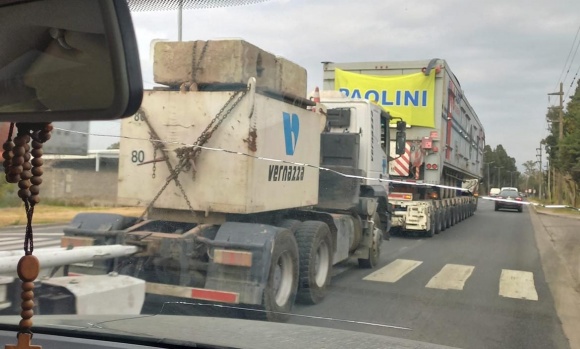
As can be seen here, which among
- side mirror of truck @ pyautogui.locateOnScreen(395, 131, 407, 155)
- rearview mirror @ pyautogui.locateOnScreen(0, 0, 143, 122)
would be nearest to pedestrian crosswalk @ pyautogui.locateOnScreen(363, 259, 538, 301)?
side mirror of truck @ pyautogui.locateOnScreen(395, 131, 407, 155)

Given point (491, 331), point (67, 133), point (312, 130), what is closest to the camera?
point (67, 133)

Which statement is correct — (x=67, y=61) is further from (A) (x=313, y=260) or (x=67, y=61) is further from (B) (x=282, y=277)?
(A) (x=313, y=260)

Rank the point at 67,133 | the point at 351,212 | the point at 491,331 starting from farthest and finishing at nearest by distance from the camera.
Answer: the point at 351,212, the point at 491,331, the point at 67,133

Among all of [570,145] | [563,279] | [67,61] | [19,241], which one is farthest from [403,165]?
[67,61]

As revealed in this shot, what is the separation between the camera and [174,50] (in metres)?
6.39

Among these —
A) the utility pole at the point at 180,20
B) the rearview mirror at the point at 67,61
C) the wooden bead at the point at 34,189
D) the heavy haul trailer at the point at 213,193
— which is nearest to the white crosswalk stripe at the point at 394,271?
the heavy haul trailer at the point at 213,193

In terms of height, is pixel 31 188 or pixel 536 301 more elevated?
pixel 31 188

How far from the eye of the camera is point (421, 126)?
15672 millimetres

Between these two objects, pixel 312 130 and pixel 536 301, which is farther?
pixel 312 130

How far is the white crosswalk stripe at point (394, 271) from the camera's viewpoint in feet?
30.0

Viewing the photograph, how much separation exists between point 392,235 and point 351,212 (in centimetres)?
828

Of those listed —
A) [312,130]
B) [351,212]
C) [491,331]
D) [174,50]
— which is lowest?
[491,331]

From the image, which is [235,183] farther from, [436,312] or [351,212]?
[351,212]

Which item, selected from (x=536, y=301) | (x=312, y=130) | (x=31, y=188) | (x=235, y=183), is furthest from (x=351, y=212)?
(x=31, y=188)
